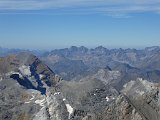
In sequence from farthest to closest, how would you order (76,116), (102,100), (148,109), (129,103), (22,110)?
(102,100) < (22,110) < (76,116) < (148,109) < (129,103)

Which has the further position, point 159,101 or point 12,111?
point 12,111

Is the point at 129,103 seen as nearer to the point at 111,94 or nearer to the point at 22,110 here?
the point at 22,110

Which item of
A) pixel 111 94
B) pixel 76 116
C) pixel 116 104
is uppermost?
A: pixel 116 104

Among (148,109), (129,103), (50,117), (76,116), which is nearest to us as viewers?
(129,103)

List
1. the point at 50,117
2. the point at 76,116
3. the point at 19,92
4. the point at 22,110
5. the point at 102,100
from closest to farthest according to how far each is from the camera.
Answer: the point at 76,116, the point at 50,117, the point at 22,110, the point at 102,100, the point at 19,92

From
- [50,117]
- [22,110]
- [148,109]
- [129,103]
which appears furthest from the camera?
[22,110]

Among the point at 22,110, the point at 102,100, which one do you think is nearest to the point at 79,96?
the point at 102,100

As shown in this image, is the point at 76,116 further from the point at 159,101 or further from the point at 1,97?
the point at 1,97

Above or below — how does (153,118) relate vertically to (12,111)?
above

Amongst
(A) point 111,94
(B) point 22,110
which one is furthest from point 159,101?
(A) point 111,94
